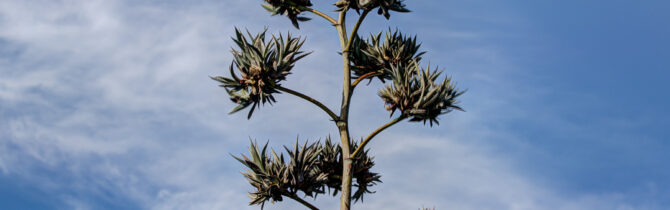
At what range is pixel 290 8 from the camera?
11062 millimetres

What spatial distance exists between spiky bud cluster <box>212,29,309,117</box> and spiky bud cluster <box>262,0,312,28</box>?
1.02 m

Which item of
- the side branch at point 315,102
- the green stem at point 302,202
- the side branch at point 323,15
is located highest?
the side branch at point 323,15

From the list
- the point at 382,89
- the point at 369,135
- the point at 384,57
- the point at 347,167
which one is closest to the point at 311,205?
the point at 347,167

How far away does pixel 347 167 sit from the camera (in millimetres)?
10039

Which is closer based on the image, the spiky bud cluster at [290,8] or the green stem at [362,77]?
the green stem at [362,77]

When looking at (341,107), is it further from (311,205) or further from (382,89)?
(311,205)

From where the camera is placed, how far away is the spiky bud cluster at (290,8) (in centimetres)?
1092

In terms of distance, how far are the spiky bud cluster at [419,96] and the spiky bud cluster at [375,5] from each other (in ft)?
3.48

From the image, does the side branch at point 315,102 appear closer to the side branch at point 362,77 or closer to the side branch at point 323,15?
the side branch at point 362,77

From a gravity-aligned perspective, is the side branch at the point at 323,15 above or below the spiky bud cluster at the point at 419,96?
above

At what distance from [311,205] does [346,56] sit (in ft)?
8.21

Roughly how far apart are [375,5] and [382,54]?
1.25m

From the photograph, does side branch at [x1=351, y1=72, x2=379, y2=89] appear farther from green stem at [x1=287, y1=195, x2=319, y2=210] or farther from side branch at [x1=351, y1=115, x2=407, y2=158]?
green stem at [x1=287, y1=195, x2=319, y2=210]

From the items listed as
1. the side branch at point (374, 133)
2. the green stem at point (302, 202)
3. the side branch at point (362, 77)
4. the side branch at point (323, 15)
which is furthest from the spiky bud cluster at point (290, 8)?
the green stem at point (302, 202)
